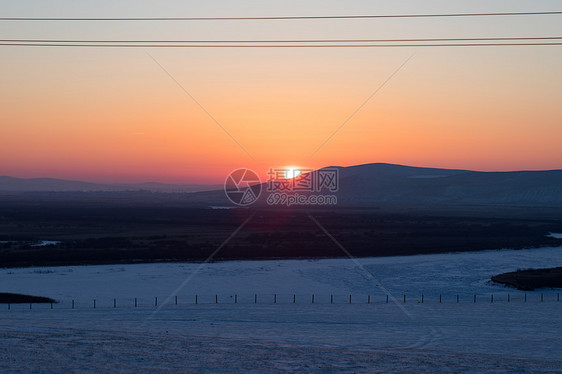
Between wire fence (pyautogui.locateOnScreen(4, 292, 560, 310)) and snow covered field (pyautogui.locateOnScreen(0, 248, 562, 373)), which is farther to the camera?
wire fence (pyautogui.locateOnScreen(4, 292, 560, 310))

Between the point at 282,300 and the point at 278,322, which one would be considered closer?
the point at 278,322

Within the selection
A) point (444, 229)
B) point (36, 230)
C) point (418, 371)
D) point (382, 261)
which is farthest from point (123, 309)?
point (444, 229)

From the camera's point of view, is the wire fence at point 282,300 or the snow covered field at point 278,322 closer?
the snow covered field at point 278,322

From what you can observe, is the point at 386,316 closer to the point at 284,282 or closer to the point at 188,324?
the point at 188,324
